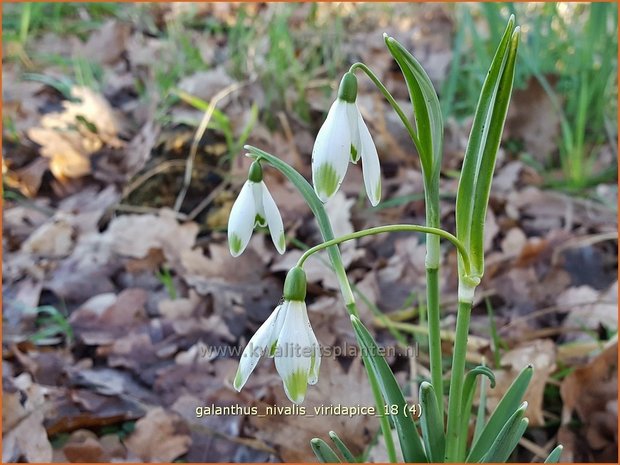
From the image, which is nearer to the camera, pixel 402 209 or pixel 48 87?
pixel 402 209

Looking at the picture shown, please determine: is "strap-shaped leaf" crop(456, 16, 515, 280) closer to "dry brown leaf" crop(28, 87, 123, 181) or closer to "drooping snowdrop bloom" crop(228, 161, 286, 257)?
"drooping snowdrop bloom" crop(228, 161, 286, 257)

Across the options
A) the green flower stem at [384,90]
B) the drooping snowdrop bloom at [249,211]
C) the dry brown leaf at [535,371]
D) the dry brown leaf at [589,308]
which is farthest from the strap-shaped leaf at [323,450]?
the dry brown leaf at [589,308]

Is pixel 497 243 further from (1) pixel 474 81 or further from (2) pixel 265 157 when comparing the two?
(2) pixel 265 157

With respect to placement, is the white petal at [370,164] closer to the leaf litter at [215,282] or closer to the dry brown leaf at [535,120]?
the leaf litter at [215,282]

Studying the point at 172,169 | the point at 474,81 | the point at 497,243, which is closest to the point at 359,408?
the point at 497,243

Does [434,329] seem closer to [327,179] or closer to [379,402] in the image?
[379,402]

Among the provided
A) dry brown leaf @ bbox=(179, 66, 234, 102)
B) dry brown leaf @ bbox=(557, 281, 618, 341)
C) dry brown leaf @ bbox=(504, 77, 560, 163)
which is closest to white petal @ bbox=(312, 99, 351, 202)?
dry brown leaf @ bbox=(557, 281, 618, 341)
